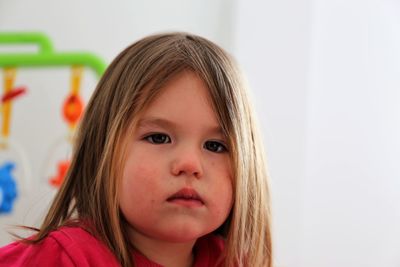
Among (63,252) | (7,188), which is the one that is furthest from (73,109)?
(63,252)

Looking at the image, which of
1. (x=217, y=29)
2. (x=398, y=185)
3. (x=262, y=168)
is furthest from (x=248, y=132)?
(x=217, y=29)

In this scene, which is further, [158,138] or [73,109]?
[73,109]

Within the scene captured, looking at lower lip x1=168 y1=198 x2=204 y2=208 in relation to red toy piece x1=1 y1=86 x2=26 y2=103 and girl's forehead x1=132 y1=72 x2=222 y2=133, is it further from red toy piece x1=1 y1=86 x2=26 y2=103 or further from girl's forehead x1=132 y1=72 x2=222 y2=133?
red toy piece x1=1 y1=86 x2=26 y2=103

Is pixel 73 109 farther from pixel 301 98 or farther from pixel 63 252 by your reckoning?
pixel 63 252

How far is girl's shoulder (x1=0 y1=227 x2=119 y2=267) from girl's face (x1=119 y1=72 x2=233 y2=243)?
0.18 feet

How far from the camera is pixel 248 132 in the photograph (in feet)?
2.38

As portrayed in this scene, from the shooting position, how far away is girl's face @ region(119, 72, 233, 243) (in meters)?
0.63

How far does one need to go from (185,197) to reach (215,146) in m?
0.08

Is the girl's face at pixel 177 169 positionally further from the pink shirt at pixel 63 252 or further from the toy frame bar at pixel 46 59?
the toy frame bar at pixel 46 59

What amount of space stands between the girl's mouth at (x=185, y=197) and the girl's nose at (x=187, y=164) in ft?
0.06

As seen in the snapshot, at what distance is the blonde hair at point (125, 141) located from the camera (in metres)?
0.66

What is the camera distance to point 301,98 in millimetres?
1514

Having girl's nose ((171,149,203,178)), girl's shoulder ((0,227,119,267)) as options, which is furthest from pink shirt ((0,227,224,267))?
girl's nose ((171,149,203,178))

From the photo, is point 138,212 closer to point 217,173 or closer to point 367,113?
point 217,173
